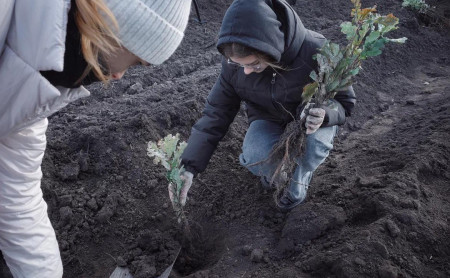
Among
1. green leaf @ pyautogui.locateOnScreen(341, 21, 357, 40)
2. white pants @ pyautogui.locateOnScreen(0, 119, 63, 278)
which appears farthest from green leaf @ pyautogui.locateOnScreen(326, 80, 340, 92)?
white pants @ pyautogui.locateOnScreen(0, 119, 63, 278)

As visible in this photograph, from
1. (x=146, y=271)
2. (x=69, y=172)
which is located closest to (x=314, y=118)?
(x=146, y=271)

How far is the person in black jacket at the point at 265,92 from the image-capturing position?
77.4 inches

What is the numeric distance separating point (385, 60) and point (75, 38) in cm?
401

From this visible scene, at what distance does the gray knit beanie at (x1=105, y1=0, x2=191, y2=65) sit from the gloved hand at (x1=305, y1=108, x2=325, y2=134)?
2.89 feet

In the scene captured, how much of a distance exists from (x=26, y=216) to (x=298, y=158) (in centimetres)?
141

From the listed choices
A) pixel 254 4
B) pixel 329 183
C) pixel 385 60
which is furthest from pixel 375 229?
pixel 385 60

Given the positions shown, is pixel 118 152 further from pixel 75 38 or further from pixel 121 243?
pixel 75 38

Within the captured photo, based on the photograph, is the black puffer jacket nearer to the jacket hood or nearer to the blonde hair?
the jacket hood

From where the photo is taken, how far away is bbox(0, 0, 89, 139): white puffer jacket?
50.9 inches

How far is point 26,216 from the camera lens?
6.64ft

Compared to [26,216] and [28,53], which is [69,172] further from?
[28,53]

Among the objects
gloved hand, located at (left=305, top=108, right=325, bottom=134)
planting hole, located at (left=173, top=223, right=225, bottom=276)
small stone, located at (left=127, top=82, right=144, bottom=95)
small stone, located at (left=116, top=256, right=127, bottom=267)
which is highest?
gloved hand, located at (left=305, top=108, right=325, bottom=134)

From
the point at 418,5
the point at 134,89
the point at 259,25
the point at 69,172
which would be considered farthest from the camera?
the point at 418,5

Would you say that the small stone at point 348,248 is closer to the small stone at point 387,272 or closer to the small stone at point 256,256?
the small stone at point 387,272
